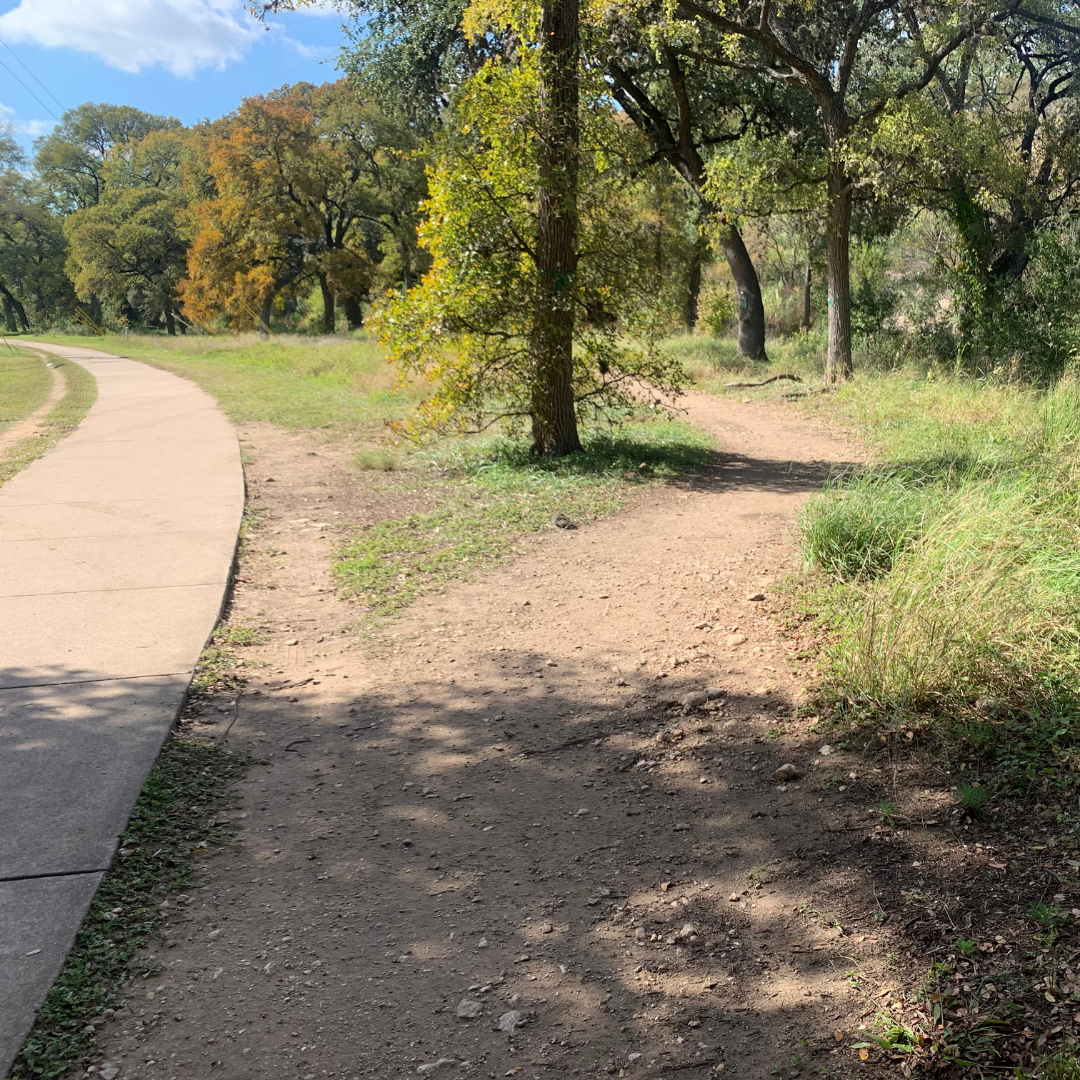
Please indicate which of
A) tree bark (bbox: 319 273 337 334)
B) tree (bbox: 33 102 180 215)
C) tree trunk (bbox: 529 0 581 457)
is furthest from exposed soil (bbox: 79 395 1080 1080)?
tree (bbox: 33 102 180 215)

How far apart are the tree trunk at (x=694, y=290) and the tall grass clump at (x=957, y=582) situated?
21.4 m

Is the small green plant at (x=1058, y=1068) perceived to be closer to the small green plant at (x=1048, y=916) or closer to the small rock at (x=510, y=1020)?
the small green plant at (x=1048, y=916)

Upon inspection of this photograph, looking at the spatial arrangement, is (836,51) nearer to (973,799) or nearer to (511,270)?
(511,270)

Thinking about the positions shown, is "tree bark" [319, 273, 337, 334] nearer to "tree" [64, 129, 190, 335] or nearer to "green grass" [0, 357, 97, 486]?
"tree" [64, 129, 190, 335]

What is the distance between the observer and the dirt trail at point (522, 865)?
2602mm

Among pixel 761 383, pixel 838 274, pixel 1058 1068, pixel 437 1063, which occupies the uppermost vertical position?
pixel 838 274

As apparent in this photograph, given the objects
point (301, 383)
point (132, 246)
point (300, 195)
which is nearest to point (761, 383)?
point (301, 383)

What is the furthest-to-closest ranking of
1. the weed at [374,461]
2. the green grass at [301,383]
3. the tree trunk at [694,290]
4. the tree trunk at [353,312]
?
the tree trunk at [353,312] → the tree trunk at [694,290] → the green grass at [301,383] → the weed at [374,461]

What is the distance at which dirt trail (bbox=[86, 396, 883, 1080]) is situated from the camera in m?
2.60

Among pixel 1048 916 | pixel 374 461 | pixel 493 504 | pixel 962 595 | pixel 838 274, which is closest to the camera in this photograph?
pixel 1048 916

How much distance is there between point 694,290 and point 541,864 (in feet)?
92.5

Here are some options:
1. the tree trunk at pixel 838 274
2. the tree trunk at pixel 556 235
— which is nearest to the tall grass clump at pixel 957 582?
the tree trunk at pixel 556 235

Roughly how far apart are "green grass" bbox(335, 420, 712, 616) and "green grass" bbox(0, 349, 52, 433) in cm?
892

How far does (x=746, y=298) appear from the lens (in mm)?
20281
